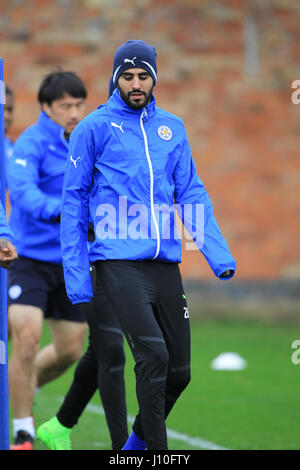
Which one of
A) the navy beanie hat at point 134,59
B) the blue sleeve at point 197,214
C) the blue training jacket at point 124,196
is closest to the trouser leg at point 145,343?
the blue training jacket at point 124,196

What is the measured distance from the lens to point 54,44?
45.1 ft

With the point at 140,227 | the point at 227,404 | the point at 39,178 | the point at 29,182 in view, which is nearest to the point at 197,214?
the point at 140,227

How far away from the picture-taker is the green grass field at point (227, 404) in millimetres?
6137

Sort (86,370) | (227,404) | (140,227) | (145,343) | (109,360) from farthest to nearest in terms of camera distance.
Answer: (227,404)
(86,370)
(109,360)
(140,227)
(145,343)

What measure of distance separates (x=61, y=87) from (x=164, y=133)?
1.59m

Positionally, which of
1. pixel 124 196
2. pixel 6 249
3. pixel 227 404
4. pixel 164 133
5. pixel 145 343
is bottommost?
pixel 227 404

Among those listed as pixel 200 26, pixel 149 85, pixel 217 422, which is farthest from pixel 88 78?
pixel 149 85

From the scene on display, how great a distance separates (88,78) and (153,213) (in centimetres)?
942

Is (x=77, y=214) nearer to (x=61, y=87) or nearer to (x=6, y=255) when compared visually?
(x=6, y=255)

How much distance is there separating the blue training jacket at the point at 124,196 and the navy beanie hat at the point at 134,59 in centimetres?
14

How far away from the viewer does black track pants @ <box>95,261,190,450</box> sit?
4.43m

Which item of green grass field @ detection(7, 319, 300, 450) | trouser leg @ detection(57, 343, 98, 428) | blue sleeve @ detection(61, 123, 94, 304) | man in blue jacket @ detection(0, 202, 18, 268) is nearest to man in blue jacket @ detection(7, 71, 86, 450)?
trouser leg @ detection(57, 343, 98, 428)

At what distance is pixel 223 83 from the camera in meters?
14.0

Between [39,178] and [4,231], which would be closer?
[4,231]
